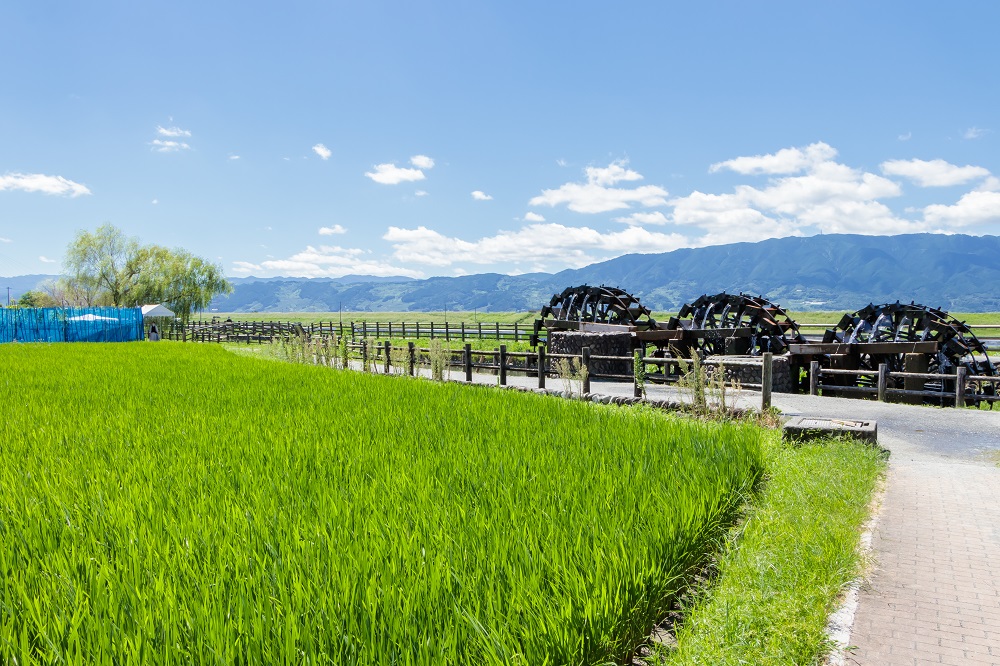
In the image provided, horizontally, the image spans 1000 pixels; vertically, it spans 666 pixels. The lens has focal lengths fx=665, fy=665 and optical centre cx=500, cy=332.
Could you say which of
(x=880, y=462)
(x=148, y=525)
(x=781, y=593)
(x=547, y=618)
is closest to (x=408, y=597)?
(x=547, y=618)

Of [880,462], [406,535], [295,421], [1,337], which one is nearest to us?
[406,535]

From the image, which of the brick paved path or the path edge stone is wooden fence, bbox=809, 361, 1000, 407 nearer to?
the brick paved path

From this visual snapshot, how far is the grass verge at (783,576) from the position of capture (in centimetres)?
358

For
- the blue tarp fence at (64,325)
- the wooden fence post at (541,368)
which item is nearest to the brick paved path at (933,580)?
the wooden fence post at (541,368)

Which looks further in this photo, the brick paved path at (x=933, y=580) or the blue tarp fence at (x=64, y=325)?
the blue tarp fence at (x=64, y=325)

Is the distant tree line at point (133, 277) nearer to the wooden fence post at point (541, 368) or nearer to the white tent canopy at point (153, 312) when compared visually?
the white tent canopy at point (153, 312)

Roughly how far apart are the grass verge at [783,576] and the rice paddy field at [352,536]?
223 millimetres

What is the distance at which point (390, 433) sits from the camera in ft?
23.3

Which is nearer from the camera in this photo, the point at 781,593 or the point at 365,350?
the point at 781,593

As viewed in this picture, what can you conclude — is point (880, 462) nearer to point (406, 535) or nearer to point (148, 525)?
point (406, 535)

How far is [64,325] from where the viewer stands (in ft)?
140

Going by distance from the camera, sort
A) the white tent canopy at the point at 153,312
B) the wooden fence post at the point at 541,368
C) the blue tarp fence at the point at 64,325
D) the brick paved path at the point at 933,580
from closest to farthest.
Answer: the brick paved path at the point at 933,580 < the wooden fence post at the point at 541,368 < the blue tarp fence at the point at 64,325 < the white tent canopy at the point at 153,312

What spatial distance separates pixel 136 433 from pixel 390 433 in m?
2.51

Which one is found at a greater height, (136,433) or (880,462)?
(136,433)
